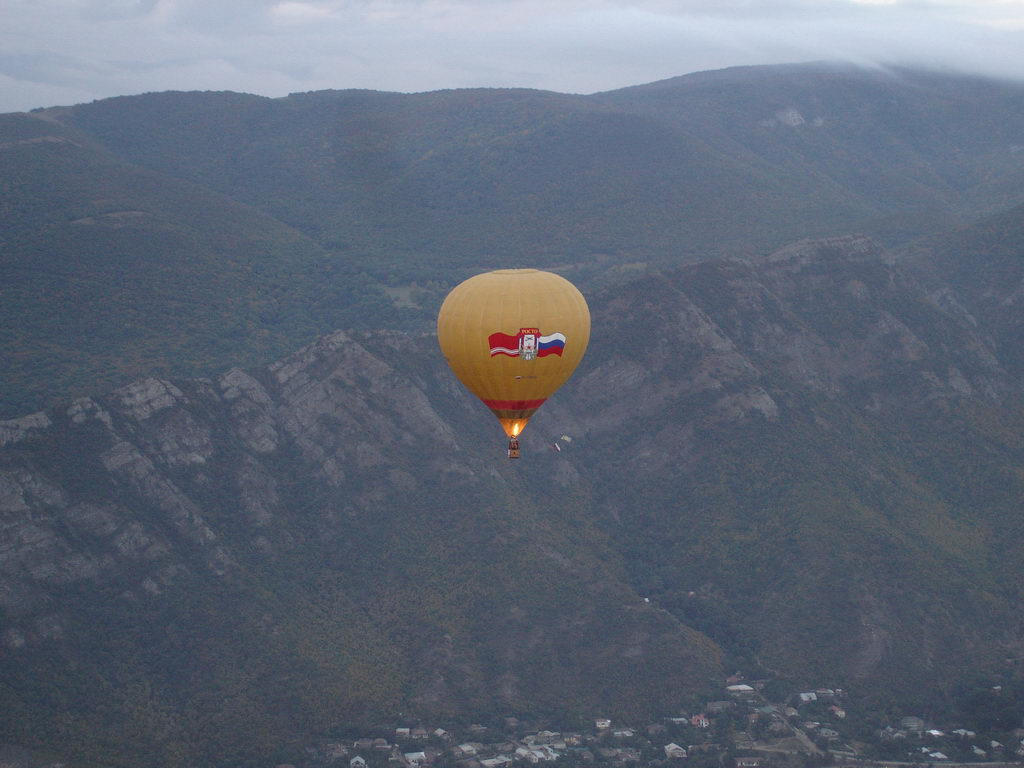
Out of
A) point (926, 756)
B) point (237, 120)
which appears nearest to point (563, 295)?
point (926, 756)

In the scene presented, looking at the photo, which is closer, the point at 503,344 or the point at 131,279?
the point at 503,344

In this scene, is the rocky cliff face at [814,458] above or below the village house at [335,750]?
above

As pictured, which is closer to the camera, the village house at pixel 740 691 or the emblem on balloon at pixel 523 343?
the emblem on balloon at pixel 523 343

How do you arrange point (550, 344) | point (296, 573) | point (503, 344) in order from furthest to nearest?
1. point (296, 573)
2. point (550, 344)
3. point (503, 344)

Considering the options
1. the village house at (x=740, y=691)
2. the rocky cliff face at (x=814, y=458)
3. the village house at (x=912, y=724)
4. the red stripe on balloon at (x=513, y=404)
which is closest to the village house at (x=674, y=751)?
the village house at (x=740, y=691)

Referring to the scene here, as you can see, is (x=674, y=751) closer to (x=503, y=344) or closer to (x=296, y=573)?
(x=296, y=573)

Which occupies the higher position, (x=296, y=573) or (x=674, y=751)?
(x=296, y=573)

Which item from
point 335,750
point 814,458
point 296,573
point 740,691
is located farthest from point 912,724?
point 296,573

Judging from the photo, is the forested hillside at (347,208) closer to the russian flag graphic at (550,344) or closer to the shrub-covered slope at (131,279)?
the shrub-covered slope at (131,279)

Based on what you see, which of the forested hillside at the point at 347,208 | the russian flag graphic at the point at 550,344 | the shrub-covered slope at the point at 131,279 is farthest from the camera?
the forested hillside at the point at 347,208
